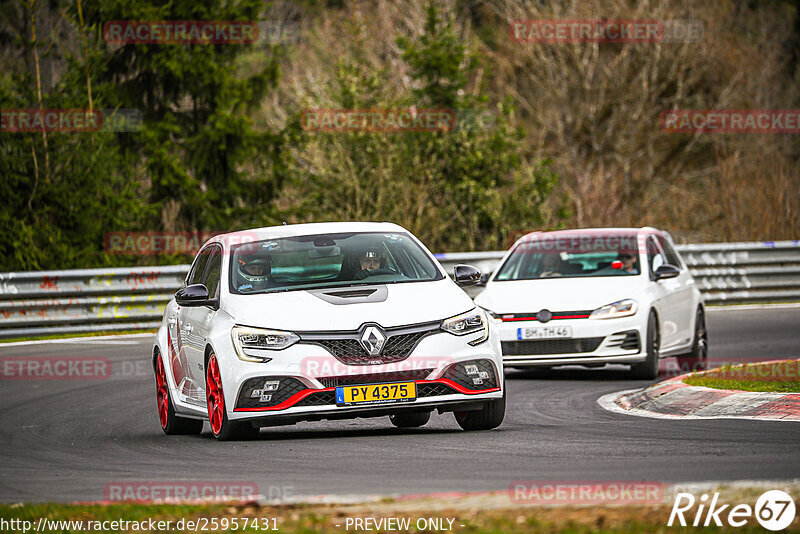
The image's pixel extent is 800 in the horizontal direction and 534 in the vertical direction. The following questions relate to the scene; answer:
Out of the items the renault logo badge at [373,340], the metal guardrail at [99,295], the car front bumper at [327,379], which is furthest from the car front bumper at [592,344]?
the metal guardrail at [99,295]

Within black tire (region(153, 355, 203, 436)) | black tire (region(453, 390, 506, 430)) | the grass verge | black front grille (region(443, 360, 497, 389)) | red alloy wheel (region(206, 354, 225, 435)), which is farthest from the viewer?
the grass verge

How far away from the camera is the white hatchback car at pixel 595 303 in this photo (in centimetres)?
1448

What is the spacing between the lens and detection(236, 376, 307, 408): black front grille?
379 inches

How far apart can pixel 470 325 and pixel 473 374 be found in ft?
1.16

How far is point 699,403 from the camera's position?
11516 millimetres

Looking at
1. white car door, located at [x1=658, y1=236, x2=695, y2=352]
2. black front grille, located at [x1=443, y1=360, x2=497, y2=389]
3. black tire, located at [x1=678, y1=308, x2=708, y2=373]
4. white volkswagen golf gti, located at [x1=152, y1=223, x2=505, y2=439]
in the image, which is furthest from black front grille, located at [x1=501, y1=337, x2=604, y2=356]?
black front grille, located at [x1=443, y1=360, x2=497, y2=389]

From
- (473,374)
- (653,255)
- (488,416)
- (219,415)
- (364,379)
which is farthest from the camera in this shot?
(653,255)

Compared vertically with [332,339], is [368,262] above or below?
above

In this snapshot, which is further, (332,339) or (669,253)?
(669,253)

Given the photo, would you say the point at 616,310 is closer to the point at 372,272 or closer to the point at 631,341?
the point at 631,341

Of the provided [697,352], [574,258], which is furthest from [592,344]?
[697,352]

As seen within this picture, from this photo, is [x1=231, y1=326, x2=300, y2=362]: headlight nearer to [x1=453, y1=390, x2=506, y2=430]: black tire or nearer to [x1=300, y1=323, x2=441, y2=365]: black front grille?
[x1=300, y1=323, x2=441, y2=365]: black front grille

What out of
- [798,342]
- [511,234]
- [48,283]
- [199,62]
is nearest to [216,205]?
[199,62]

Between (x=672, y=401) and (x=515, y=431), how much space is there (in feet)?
7.15
